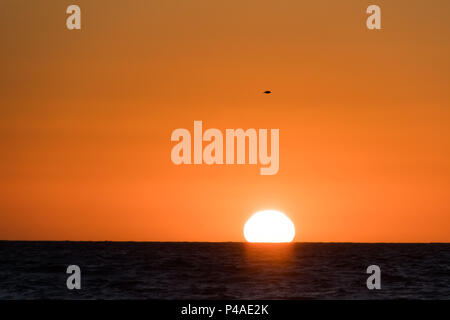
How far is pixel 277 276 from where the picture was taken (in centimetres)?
6238
